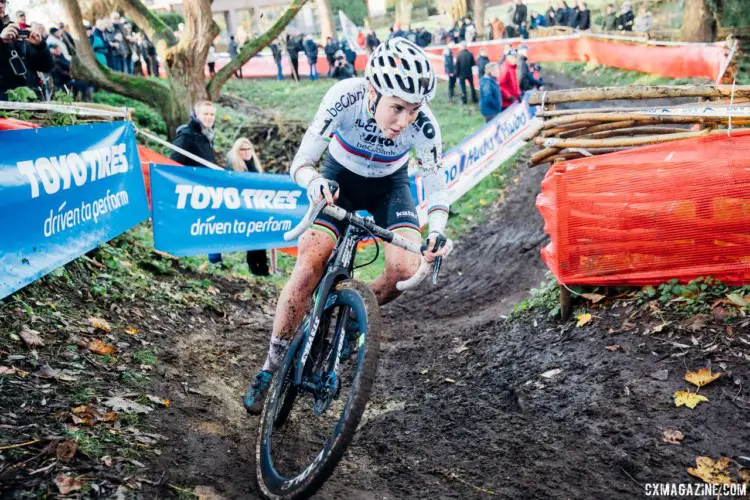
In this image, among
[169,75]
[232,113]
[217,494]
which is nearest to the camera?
[217,494]

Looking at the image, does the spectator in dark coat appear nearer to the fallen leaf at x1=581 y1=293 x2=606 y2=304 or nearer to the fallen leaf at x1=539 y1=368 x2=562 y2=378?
the fallen leaf at x1=581 y1=293 x2=606 y2=304

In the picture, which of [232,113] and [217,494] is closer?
[217,494]

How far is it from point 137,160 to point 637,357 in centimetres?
588

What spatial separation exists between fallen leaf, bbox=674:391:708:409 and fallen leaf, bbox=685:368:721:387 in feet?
0.37

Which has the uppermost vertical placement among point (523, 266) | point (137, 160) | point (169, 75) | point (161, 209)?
point (169, 75)

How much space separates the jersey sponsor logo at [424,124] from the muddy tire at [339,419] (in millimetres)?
1288

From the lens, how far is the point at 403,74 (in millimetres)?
4129

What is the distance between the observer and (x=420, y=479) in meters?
4.23

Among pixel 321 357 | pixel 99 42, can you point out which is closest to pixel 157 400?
pixel 321 357

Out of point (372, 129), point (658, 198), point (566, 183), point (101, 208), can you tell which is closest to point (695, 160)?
point (658, 198)

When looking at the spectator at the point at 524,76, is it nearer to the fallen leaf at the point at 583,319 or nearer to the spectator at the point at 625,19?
the fallen leaf at the point at 583,319

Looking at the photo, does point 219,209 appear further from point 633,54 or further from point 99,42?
point 633,54

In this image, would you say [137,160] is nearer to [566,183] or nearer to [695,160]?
[566,183]

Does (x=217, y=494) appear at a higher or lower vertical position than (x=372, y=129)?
lower
